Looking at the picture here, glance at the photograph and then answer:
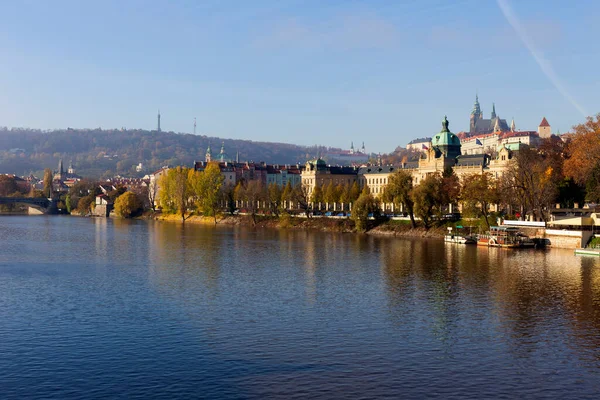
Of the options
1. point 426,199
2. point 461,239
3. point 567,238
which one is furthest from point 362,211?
point 567,238

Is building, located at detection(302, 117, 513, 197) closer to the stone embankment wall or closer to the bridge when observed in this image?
the stone embankment wall

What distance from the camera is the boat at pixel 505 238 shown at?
76812mm

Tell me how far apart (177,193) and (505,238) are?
76.8 meters

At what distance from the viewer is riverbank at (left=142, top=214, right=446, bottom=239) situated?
95.5 metres

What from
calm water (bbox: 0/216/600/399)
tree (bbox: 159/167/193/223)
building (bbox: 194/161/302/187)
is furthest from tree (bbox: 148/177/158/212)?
calm water (bbox: 0/216/600/399)

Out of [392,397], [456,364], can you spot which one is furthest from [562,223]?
[392,397]

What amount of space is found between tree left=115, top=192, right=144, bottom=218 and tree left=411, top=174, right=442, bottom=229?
8012cm

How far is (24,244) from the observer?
260 ft

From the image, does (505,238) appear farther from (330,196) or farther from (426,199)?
(330,196)

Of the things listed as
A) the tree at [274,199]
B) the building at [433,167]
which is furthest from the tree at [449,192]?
the tree at [274,199]

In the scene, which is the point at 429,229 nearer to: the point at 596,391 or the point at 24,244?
the point at 24,244

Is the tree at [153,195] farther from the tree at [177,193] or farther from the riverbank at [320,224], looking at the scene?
the riverbank at [320,224]

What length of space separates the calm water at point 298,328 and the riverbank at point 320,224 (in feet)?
106

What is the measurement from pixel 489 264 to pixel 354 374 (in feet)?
117
